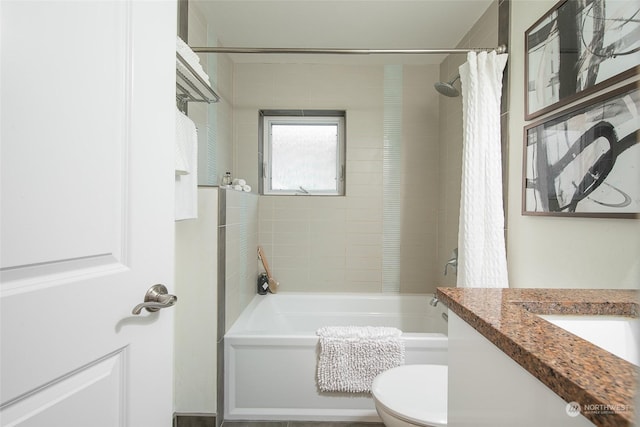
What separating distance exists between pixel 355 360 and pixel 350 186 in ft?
4.38

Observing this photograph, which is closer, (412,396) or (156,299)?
(156,299)

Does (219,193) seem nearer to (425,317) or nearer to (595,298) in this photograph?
(595,298)

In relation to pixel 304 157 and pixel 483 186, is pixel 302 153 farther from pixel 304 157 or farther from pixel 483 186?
pixel 483 186

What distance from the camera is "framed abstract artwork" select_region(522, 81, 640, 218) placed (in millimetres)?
843

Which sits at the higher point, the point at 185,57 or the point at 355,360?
the point at 185,57

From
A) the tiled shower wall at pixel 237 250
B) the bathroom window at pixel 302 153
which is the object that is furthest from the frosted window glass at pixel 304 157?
the tiled shower wall at pixel 237 250

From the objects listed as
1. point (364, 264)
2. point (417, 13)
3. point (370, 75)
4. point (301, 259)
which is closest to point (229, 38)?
point (370, 75)

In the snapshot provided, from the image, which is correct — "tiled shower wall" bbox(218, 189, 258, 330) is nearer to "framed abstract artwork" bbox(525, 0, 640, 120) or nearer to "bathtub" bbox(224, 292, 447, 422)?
"bathtub" bbox(224, 292, 447, 422)

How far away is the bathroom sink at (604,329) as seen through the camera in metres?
0.64

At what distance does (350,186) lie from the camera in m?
2.47

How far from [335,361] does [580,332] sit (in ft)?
3.91

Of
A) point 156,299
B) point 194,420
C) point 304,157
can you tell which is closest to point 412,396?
point 156,299

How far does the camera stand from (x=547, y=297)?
0.70 metres

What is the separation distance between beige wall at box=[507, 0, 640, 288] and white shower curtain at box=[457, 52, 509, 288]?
8cm
